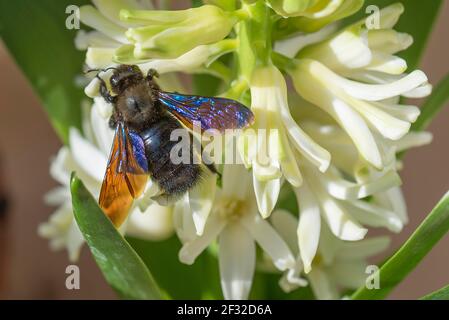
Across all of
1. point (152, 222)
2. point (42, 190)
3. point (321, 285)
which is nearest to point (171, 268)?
point (152, 222)

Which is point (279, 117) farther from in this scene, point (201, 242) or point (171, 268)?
point (171, 268)

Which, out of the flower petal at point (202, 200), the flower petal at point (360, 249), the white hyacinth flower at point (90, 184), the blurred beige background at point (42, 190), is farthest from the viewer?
the blurred beige background at point (42, 190)

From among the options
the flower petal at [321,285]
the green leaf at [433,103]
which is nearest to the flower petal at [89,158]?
the flower petal at [321,285]

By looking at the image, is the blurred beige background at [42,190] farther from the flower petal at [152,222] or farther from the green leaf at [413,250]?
the green leaf at [413,250]

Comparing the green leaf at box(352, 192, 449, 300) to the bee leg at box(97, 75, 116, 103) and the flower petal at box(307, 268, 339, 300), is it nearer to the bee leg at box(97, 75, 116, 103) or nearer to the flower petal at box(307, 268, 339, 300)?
the flower petal at box(307, 268, 339, 300)

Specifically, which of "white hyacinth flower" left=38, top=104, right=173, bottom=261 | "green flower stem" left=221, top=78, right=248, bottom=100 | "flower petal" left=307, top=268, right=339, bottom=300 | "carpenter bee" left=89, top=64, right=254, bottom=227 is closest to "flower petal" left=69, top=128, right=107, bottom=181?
"white hyacinth flower" left=38, top=104, right=173, bottom=261

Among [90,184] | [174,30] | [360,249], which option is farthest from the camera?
[360,249]
